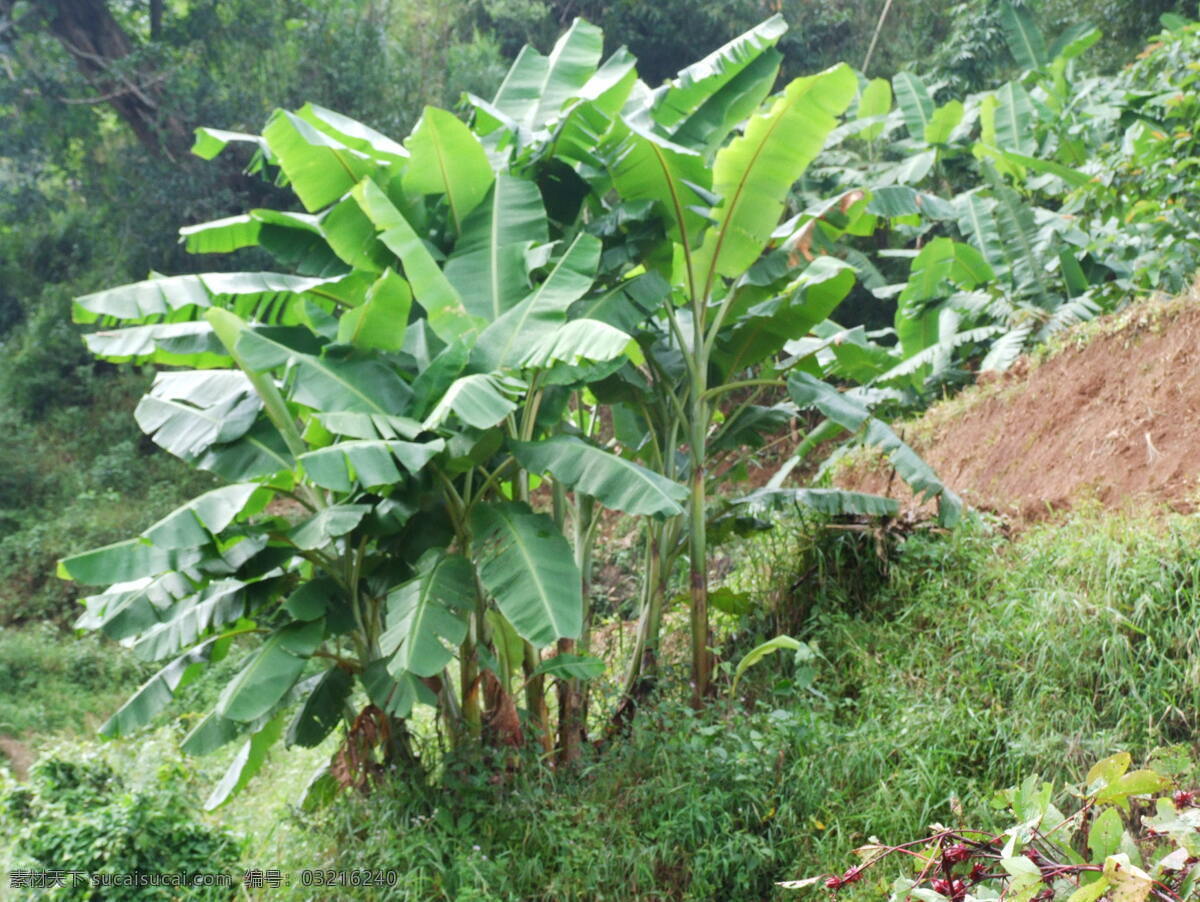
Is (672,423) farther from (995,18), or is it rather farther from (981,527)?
(995,18)

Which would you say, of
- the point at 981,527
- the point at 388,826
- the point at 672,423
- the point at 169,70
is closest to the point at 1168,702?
the point at 981,527

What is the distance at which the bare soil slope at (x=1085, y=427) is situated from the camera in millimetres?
6309

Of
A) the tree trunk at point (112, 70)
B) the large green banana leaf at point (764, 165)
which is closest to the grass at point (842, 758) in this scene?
the large green banana leaf at point (764, 165)

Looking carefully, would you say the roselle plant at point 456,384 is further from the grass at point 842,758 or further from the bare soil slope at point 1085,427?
the bare soil slope at point 1085,427

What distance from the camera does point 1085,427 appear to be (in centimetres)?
712

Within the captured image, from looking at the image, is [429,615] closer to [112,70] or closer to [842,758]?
[842,758]

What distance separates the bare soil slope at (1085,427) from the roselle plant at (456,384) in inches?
62.5

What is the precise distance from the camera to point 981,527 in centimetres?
625

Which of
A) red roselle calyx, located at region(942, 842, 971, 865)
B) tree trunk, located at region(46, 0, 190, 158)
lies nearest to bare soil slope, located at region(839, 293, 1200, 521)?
red roselle calyx, located at region(942, 842, 971, 865)

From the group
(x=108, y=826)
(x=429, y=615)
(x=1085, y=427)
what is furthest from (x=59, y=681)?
(x=1085, y=427)

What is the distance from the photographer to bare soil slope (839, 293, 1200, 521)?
248 inches

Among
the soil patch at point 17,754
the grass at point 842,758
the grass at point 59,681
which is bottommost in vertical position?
the grass at point 59,681

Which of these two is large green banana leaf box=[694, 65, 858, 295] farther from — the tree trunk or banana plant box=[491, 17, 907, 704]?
the tree trunk

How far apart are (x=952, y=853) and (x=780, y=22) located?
5022mm
